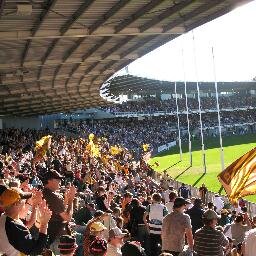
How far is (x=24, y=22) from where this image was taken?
14695 millimetres

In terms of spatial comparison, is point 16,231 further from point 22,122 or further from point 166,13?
point 22,122

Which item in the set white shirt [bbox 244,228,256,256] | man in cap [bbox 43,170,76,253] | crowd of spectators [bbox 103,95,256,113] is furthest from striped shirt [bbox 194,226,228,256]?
crowd of spectators [bbox 103,95,256,113]

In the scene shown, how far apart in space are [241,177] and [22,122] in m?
57.9

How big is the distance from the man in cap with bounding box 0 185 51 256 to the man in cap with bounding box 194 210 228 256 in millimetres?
2645

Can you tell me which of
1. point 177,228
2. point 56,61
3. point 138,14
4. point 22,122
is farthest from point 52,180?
point 22,122

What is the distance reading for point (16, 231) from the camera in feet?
14.4

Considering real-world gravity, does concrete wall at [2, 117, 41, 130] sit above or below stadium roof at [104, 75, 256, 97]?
below

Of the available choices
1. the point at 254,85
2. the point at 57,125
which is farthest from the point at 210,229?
the point at 254,85

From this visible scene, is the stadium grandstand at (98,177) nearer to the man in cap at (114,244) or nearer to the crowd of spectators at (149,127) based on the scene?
the man in cap at (114,244)

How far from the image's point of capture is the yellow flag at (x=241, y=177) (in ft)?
20.9

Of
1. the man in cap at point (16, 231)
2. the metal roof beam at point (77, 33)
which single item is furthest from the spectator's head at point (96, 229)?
the metal roof beam at point (77, 33)

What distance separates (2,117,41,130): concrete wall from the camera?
58.1 metres

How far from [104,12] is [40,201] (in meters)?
11.0

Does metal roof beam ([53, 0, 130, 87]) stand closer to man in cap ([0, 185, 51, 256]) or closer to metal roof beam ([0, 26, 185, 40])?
metal roof beam ([0, 26, 185, 40])
